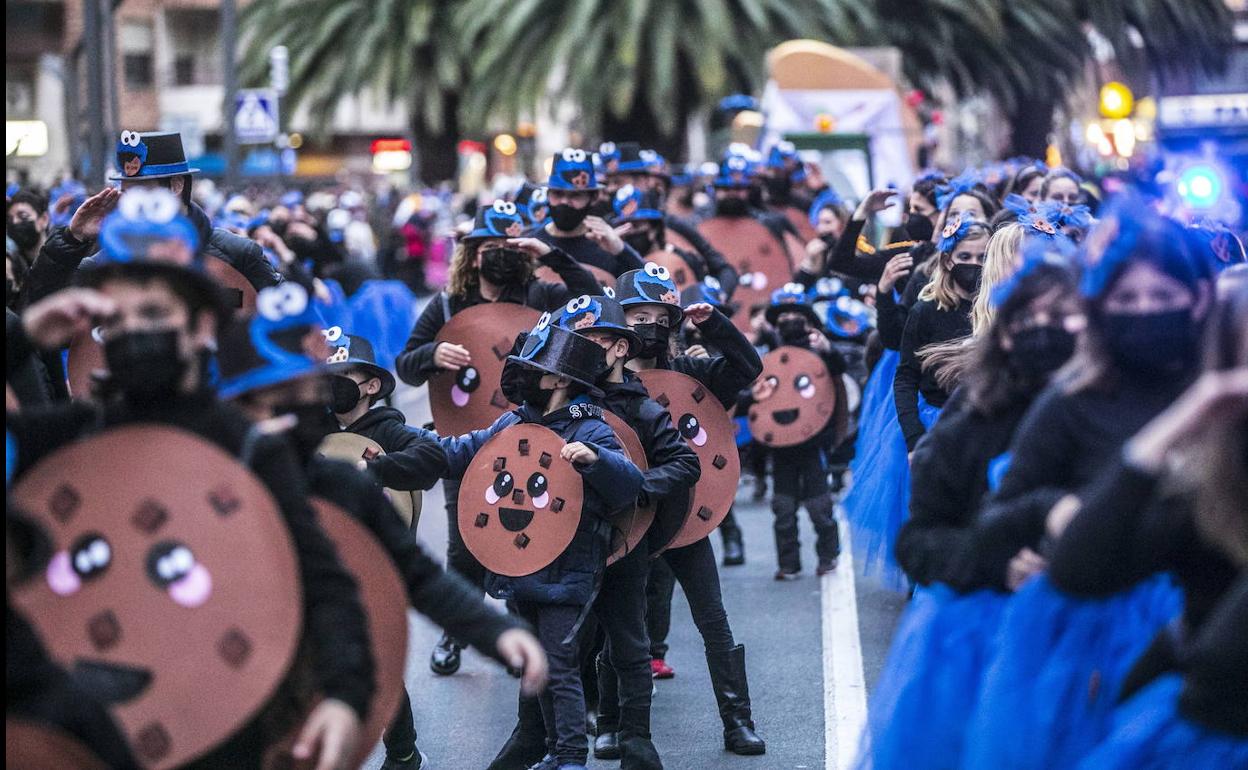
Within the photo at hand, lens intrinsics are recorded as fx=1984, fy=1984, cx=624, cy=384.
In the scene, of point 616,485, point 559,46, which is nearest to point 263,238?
point 616,485

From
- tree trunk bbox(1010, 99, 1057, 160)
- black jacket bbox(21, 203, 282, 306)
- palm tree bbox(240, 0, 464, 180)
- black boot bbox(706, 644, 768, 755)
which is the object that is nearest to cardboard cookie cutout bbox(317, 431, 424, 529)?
black jacket bbox(21, 203, 282, 306)

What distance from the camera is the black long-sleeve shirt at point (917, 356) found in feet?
27.1

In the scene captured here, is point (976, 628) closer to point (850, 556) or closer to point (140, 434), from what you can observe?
point (140, 434)

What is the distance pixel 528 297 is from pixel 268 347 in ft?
15.7

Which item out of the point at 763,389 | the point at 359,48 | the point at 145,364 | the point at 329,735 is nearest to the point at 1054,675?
the point at 329,735

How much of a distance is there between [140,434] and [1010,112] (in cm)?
3328

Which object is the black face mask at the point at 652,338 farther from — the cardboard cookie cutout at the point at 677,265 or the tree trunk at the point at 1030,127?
the tree trunk at the point at 1030,127

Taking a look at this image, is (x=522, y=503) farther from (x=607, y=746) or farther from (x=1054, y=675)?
(x=1054, y=675)

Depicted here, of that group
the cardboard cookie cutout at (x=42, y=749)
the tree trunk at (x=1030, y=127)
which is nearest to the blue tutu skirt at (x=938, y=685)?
the cardboard cookie cutout at (x=42, y=749)

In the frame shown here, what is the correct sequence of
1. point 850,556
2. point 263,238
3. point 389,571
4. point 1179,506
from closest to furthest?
point 1179,506 < point 389,571 < point 850,556 < point 263,238

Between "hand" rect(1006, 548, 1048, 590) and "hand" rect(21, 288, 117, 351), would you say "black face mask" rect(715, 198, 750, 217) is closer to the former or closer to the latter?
"hand" rect(1006, 548, 1048, 590)

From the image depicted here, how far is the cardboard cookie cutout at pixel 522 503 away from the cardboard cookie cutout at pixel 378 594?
7.47 feet

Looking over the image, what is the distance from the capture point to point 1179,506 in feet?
12.4

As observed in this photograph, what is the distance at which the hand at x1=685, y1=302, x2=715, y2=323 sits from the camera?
8211 mm
